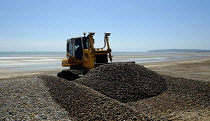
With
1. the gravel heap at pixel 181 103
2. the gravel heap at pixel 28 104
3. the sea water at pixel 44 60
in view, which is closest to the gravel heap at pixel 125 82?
the gravel heap at pixel 181 103

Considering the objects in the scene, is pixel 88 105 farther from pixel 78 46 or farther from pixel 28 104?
pixel 78 46

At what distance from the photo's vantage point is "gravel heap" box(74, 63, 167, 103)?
9.15m

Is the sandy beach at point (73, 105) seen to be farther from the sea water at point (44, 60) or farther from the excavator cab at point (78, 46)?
the sea water at point (44, 60)

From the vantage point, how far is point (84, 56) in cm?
1334

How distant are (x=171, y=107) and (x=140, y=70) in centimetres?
382

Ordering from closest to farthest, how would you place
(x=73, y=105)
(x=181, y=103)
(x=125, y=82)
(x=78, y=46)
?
(x=73, y=105) → (x=181, y=103) → (x=125, y=82) → (x=78, y=46)

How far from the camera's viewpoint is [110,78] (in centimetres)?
1036

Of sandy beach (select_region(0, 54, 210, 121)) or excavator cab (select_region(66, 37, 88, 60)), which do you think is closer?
sandy beach (select_region(0, 54, 210, 121))

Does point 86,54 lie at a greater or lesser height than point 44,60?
greater

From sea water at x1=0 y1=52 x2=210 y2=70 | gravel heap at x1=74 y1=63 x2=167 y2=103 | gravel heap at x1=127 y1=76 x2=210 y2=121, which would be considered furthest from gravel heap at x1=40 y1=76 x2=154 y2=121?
sea water at x1=0 y1=52 x2=210 y2=70

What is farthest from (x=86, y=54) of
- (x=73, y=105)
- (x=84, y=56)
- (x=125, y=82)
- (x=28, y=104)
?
(x=28, y=104)

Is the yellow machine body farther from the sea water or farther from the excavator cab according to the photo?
the sea water

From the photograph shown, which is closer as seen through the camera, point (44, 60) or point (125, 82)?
point (125, 82)

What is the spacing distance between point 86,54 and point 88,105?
637 cm
